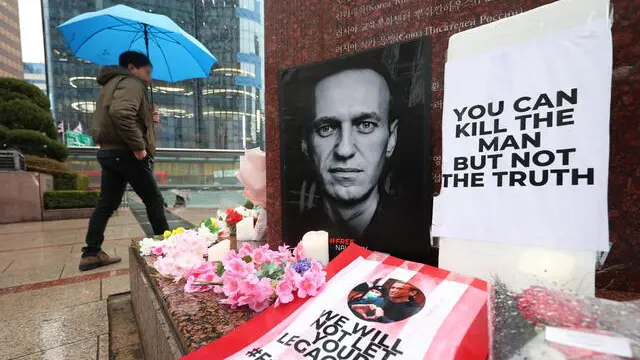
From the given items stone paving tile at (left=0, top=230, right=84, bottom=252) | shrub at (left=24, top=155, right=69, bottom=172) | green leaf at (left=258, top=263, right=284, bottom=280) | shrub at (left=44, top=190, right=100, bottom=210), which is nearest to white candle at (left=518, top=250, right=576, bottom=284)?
green leaf at (left=258, top=263, right=284, bottom=280)

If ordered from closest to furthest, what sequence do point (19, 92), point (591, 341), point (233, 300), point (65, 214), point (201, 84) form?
point (591, 341)
point (233, 300)
point (65, 214)
point (19, 92)
point (201, 84)

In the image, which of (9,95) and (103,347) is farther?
(9,95)

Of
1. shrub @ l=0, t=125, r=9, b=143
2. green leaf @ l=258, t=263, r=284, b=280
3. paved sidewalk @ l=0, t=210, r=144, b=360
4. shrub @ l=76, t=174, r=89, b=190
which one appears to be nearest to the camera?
green leaf @ l=258, t=263, r=284, b=280

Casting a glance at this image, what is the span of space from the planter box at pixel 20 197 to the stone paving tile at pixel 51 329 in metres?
6.92

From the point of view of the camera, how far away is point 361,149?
1432 mm

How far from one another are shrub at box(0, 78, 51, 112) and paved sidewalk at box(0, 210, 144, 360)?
750 cm

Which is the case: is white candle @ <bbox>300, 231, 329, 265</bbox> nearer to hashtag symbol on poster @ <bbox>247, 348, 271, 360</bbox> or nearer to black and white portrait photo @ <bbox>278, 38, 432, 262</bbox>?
black and white portrait photo @ <bbox>278, 38, 432, 262</bbox>

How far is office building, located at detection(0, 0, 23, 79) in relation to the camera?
3769 cm

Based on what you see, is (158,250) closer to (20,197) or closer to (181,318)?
(181,318)

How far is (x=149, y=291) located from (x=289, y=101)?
106cm

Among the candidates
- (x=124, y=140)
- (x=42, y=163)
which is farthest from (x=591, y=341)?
(x=42, y=163)

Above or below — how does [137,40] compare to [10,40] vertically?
below

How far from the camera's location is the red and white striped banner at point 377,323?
735mm

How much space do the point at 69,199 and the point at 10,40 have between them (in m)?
51.9
